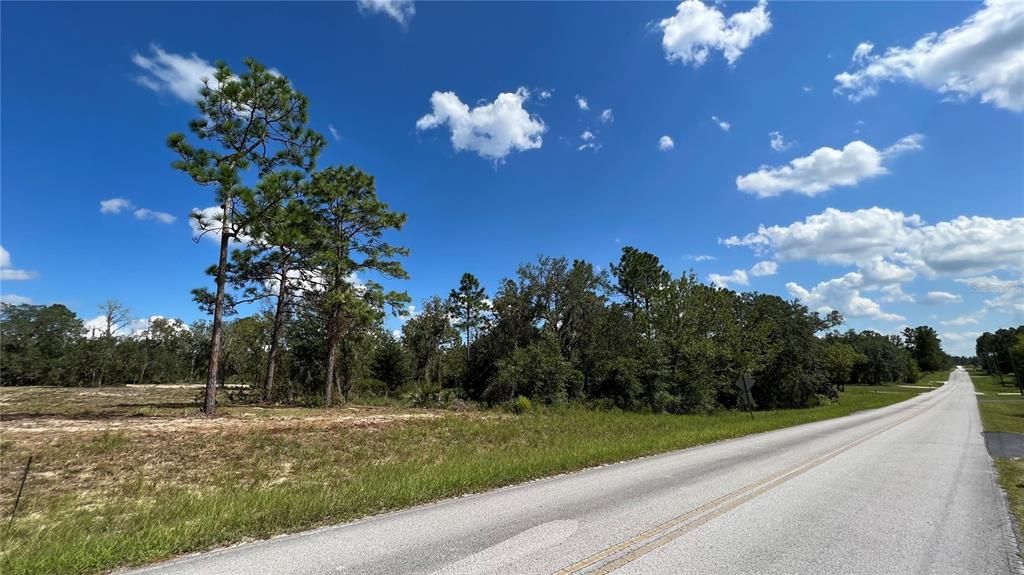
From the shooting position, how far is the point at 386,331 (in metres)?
53.7

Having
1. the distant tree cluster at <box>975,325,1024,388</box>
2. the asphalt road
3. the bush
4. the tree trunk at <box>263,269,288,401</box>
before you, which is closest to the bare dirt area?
the asphalt road

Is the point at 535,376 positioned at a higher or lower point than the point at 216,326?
lower

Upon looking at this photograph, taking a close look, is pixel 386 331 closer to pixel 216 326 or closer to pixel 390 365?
pixel 390 365

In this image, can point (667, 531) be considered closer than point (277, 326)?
Yes

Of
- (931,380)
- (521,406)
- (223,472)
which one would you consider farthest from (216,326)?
(931,380)

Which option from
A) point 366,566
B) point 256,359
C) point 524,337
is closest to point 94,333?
point 256,359

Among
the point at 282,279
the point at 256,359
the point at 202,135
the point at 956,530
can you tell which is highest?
the point at 202,135

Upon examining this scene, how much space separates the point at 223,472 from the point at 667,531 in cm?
956

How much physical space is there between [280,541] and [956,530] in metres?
9.04

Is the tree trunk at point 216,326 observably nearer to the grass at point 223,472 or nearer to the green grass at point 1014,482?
the grass at point 223,472

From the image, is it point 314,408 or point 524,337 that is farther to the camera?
point 524,337

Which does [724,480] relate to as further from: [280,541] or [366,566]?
[280,541]

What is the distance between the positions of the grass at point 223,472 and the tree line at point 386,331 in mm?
6313

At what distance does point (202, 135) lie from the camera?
62.3 ft
